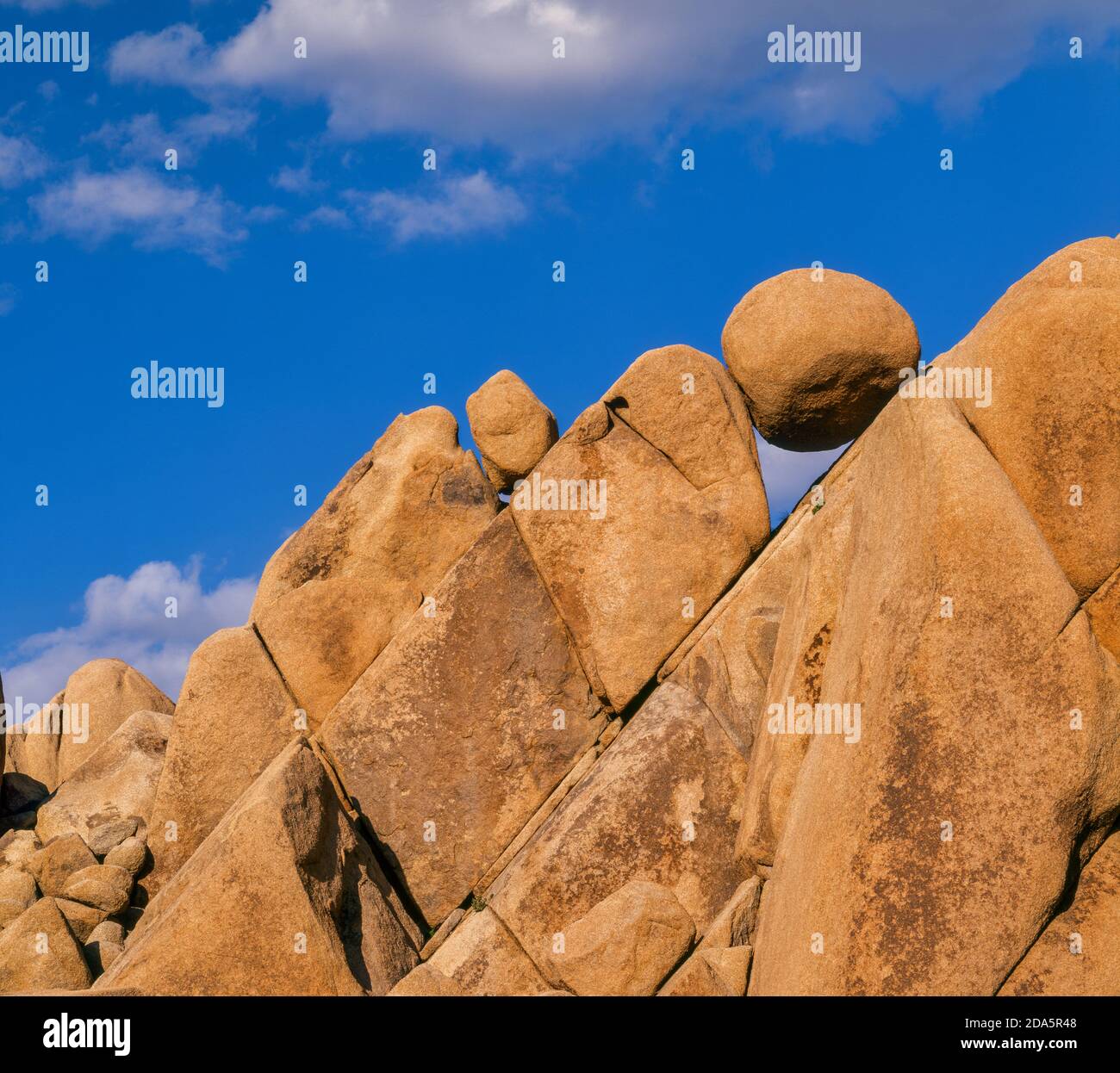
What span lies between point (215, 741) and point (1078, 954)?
9554mm

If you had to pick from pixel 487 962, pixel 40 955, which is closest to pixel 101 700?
pixel 40 955

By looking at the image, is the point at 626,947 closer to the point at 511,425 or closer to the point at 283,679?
the point at 283,679

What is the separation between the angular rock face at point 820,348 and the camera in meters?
13.0

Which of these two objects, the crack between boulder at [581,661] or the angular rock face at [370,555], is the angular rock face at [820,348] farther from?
the angular rock face at [370,555]

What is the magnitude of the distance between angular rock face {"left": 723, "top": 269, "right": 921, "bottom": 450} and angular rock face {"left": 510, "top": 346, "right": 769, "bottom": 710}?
505 millimetres

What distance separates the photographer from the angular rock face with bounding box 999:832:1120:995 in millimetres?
8641

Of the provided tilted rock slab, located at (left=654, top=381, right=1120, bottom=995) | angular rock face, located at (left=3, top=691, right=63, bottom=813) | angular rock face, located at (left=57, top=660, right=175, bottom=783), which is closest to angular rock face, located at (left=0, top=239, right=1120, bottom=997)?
tilted rock slab, located at (left=654, top=381, right=1120, bottom=995)

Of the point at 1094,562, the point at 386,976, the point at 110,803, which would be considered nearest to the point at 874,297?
the point at 1094,562

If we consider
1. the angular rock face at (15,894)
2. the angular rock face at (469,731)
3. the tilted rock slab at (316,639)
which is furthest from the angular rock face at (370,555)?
the angular rock face at (15,894)

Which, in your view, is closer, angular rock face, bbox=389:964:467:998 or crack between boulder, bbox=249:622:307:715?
angular rock face, bbox=389:964:467:998

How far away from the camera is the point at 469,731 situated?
44.6 feet

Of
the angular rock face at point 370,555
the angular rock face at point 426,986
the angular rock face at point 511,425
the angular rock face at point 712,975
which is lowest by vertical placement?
the angular rock face at point 426,986

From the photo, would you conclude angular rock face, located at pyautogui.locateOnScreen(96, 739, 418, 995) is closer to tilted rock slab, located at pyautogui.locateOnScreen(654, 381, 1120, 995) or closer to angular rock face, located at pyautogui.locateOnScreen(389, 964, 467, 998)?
angular rock face, located at pyautogui.locateOnScreen(389, 964, 467, 998)

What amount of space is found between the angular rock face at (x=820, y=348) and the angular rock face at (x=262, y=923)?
21.3 feet
